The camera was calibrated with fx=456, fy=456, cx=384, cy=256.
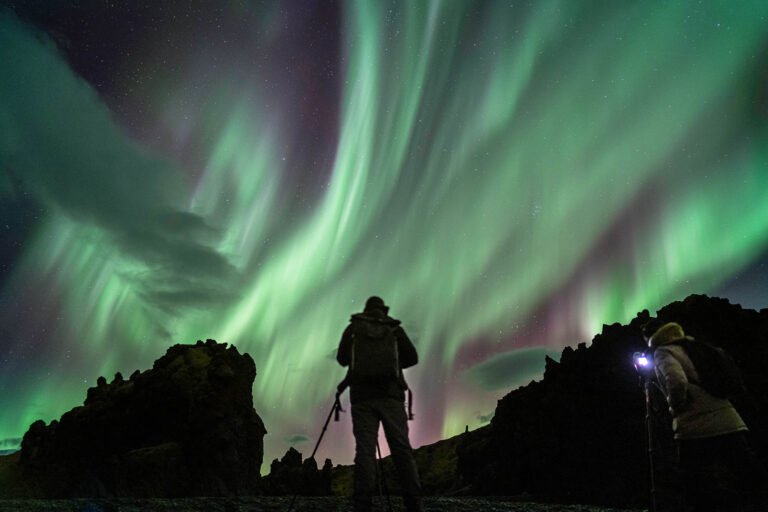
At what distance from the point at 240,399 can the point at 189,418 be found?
34.2ft

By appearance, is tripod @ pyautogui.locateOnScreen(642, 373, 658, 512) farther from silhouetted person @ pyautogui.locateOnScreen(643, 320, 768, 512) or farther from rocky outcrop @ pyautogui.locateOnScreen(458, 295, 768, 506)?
rocky outcrop @ pyautogui.locateOnScreen(458, 295, 768, 506)

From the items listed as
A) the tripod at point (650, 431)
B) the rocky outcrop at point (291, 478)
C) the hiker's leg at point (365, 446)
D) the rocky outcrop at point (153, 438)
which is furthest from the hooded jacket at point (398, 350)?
the rocky outcrop at point (291, 478)

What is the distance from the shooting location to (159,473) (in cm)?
6931

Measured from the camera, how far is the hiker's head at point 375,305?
8.75 metres

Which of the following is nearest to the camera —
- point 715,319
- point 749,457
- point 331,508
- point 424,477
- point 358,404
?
point 749,457

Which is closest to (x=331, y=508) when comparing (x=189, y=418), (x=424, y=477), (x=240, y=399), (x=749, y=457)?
(x=749, y=457)

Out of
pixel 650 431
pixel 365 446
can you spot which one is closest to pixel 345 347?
pixel 365 446

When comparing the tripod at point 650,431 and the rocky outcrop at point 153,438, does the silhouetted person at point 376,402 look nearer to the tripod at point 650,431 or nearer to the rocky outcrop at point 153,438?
the tripod at point 650,431

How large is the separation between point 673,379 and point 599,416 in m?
84.6

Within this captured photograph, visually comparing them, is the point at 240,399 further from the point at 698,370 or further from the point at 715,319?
the point at 698,370

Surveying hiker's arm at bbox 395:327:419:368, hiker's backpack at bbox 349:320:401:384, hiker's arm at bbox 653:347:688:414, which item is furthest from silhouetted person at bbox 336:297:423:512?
hiker's arm at bbox 653:347:688:414

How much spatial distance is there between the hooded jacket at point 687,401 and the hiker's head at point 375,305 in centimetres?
484

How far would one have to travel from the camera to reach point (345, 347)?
28.1 ft

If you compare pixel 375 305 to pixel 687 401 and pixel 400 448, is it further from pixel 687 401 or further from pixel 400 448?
pixel 687 401
